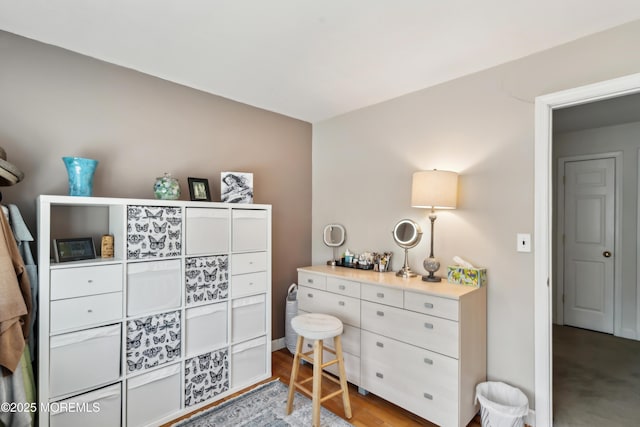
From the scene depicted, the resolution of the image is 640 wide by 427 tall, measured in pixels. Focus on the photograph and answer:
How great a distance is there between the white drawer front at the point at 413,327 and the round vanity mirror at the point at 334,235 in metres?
0.93

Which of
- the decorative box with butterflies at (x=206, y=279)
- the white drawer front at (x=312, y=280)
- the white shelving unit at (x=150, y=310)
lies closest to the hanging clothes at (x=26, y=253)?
the white shelving unit at (x=150, y=310)

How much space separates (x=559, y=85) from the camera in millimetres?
2000

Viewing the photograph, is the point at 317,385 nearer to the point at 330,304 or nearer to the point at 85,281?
the point at 330,304

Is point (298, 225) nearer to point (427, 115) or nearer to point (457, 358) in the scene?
point (427, 115)

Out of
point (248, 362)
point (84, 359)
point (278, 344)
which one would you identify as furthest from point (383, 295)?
point (84, 359)

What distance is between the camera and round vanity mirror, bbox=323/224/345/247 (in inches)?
128

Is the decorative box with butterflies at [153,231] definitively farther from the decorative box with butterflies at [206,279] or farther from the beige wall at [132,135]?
the beige wall at [132,135]

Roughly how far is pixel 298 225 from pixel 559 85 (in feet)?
8.10

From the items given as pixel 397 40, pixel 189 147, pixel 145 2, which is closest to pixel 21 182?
pixel 189 147

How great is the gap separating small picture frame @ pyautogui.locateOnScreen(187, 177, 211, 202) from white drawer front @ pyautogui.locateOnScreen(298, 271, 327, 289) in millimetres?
1080

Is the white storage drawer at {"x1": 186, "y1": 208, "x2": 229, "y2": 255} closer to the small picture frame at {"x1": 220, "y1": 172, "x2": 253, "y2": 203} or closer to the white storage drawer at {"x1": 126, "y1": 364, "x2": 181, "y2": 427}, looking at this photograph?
the small picture frame at {"x1": 220, "y1": 172, "x2": 253, "y2": 203}

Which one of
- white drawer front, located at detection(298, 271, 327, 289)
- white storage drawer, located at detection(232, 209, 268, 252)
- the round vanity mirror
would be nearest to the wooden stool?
white drawer front, located at detection(298, 271, 327, 289)

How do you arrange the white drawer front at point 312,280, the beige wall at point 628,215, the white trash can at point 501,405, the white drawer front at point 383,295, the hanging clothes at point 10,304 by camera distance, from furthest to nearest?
the beige wall at point 628,215 → the white drawer front at point 312,280 → the white drawer front at point 383,295 → the white trash can at point 501,405 → the hanging clothes at point 10,304

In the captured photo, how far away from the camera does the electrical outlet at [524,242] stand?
2.10 metres
